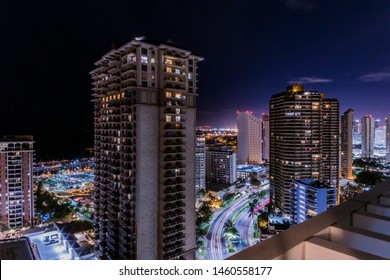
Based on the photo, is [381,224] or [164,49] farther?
[164,49]

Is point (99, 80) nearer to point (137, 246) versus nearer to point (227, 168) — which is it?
point (137, 246)

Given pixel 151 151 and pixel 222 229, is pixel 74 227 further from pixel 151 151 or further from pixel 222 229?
pixel 222 229

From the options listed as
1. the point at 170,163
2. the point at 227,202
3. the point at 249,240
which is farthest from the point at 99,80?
the point at 227,202

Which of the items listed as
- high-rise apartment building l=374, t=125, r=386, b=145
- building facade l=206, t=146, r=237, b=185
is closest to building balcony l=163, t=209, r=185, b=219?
building facade l=206, t=146, r=237, b=185

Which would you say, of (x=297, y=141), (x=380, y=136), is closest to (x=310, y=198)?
(x=297, y=141)

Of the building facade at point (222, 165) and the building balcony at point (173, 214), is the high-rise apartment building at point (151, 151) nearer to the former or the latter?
the building balcony at point (173, 214)

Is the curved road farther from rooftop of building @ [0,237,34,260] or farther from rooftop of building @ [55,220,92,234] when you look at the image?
rooftop of building @ [0,237,34,260]

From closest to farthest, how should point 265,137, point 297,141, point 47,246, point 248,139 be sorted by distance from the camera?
point 47,246 → point 297,141 → point 248,139 → point 265,137
